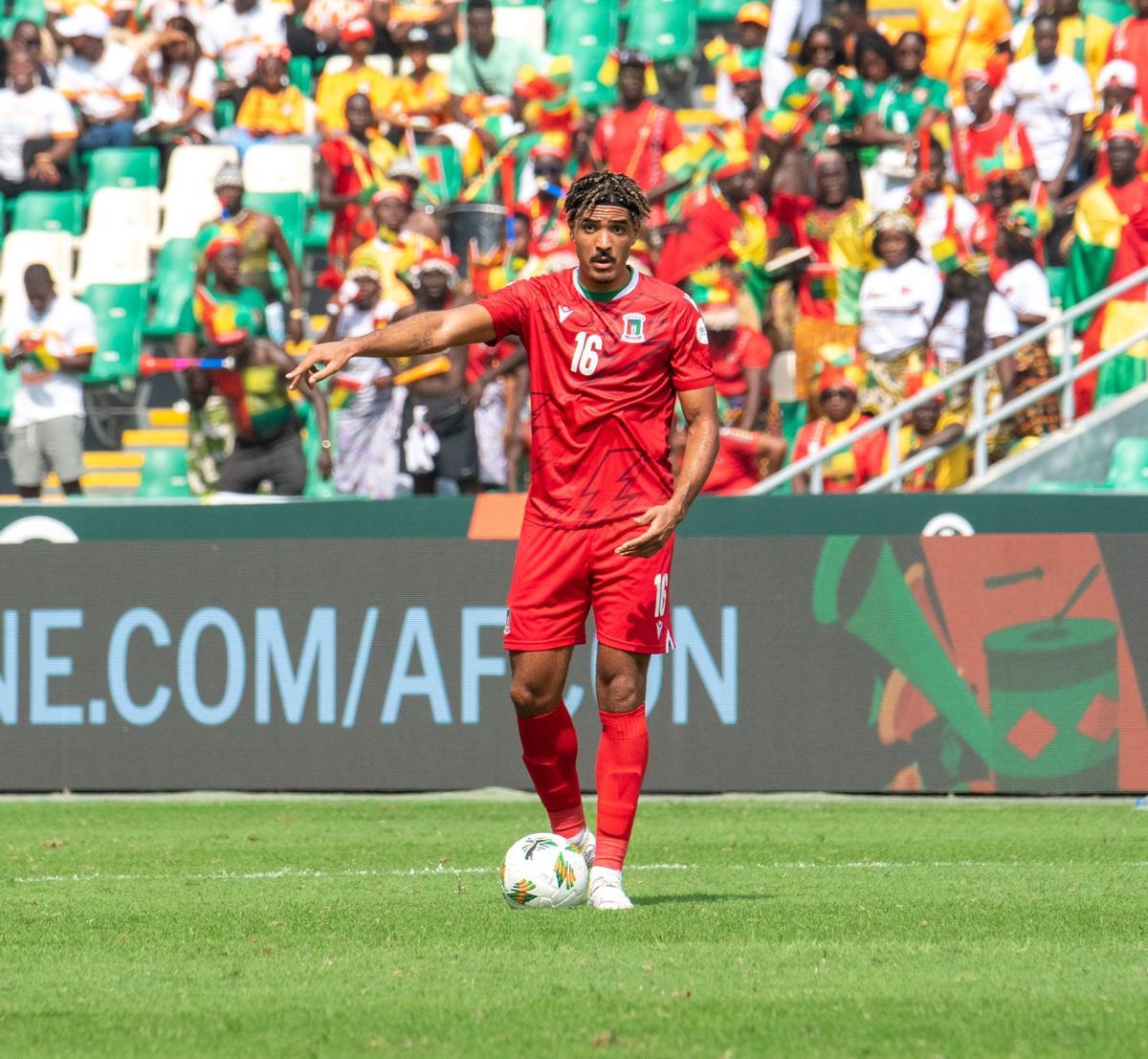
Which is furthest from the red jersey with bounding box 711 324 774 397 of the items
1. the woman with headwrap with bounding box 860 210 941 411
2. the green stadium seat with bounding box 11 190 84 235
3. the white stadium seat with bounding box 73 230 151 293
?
the green stadium seat with bounding box 11 190 84 235

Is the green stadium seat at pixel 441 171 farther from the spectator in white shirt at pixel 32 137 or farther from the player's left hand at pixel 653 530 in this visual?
the player's left hand at pixel 653 530

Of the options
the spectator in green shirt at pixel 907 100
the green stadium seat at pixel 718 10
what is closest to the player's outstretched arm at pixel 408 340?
A: the spectator in green shirt at pixel 907 100

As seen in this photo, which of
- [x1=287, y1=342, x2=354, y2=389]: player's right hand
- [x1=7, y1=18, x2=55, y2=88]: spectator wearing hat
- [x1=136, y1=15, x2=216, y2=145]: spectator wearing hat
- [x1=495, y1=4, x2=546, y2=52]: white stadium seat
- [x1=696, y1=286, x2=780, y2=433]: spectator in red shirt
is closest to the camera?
[x1=287, y1=342, x2=354, y2=389]: player's right hand

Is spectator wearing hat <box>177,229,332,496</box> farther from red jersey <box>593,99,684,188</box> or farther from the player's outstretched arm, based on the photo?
the player's outstretched arm

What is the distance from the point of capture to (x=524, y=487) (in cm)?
1566

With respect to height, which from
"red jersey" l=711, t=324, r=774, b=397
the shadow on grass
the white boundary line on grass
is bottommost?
the white boundary line on grass

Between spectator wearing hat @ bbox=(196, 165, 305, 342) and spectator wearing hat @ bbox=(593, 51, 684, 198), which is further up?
spectator wearing hat @ bbox=(593, 51, 684, 198)

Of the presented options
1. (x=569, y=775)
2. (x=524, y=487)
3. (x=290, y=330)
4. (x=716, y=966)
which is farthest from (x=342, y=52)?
(x=716, y=966)

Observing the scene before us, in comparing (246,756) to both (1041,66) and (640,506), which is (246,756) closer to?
(640,506)

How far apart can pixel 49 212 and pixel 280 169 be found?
7.58 feet

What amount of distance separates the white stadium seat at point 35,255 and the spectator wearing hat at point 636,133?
4.94 meters

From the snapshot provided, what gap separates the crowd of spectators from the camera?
1534cm

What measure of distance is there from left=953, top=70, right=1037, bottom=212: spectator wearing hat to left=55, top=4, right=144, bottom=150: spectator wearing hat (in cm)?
789

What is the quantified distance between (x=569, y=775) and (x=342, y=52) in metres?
13.7
